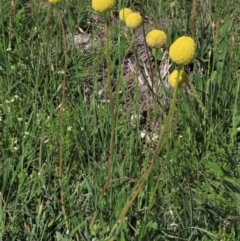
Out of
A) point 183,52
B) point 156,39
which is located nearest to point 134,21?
point 156,39

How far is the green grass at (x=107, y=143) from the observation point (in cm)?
159

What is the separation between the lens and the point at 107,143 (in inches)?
76.4

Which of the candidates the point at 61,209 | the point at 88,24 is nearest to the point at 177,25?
the point at 88,24

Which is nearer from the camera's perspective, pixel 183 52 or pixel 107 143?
pixel 183 52

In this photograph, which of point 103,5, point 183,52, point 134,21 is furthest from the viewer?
point 134,21

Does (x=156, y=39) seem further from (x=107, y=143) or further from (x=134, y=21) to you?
(x=107, y=143)

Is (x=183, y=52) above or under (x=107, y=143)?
above

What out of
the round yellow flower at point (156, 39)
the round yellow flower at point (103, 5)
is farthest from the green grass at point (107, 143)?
the round yellow flower at point (103, 5)

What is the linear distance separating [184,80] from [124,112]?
0.97m

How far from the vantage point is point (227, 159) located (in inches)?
72.2

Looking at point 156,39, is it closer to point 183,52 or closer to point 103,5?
point 103,5

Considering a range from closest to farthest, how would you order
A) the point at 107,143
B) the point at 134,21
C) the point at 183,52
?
the point at 183,52 → the point at 134,21 → the point at 107,143

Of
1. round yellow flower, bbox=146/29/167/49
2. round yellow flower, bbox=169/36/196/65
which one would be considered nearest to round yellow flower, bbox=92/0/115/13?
round yellow flower, bbox=146/29/167/49

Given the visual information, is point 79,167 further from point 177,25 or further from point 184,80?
point 177,25
